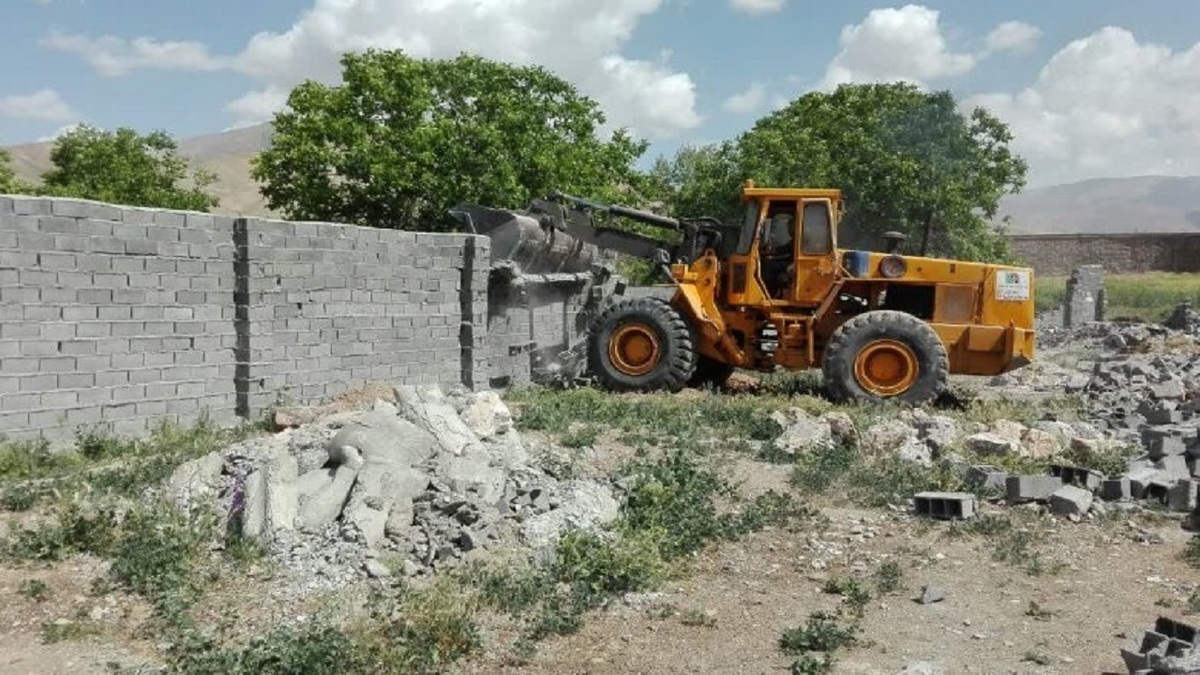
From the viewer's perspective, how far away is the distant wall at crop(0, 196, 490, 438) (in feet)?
25.2

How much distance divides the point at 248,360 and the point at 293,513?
322 centimetres

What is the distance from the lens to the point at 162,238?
863 centimetres

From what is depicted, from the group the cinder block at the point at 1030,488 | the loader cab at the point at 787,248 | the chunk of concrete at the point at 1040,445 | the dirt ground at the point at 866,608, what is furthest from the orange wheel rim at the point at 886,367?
the dirt ground at the point at 866,608

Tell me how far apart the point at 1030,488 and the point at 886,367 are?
164 inches

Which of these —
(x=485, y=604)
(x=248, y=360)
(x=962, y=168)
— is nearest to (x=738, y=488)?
(x=485, y=604)

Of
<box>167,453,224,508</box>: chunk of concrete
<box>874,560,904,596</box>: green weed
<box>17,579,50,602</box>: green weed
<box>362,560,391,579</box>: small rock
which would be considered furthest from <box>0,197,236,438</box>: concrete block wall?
<box>874,560,904,596</box>: green weed

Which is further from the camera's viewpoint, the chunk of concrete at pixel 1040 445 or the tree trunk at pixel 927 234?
the tree trunk at pixel 927 234

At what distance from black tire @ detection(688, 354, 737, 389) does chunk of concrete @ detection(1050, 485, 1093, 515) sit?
6.19 meters

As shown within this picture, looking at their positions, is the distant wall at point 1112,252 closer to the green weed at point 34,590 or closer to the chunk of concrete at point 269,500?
the chunk of concrete at point 269,500

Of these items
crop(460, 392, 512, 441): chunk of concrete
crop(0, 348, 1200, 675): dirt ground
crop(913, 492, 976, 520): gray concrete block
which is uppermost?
crop(460, 392, 512, 441): chunk of concrete

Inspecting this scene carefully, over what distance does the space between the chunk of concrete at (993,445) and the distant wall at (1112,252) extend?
41.7 m

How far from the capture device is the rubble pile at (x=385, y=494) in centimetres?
630

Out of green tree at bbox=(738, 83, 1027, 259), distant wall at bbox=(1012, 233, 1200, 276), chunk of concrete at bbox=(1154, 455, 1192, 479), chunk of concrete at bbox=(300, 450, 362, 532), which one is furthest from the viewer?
distant wall at bbox=(1012, 233, 1200, 276)

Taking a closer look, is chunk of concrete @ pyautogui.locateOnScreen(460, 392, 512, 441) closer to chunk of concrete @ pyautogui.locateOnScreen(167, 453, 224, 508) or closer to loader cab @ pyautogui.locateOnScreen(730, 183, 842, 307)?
chunk of concrete @ pyautogui.locateOnScreen(167, 453, 224, 508)
